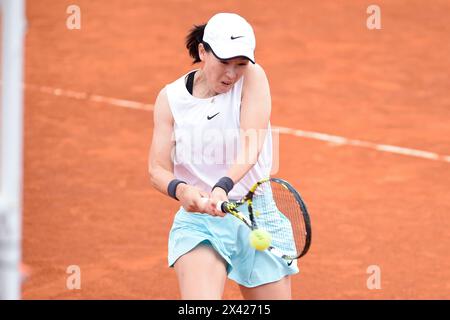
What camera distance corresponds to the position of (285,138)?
11.3 meters

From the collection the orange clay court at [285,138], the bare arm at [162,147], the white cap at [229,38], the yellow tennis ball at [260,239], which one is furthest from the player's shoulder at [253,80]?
the orange clay court at [285,138]

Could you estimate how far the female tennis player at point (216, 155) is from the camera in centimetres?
536

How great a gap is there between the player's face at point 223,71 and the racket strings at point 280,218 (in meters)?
0.59

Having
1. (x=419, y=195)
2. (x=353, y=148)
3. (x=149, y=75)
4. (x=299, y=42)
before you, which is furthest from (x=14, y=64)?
(x=299, y=42)

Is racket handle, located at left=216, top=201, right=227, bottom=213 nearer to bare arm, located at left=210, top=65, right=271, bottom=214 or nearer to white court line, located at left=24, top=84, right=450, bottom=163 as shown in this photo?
bare arm, located at left=210, top=65, right=271, bottom=214

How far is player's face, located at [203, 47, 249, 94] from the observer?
17.6 feet

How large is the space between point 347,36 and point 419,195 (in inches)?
216

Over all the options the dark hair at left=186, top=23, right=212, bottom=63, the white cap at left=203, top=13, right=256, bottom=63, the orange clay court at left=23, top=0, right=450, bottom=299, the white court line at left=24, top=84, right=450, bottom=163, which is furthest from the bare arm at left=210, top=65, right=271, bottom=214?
the white court line at left=24, top=84, right=450, bottom=163

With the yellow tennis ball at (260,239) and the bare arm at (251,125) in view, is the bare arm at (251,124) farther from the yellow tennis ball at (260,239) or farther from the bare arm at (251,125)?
the yellow tennis ball at (260,239)

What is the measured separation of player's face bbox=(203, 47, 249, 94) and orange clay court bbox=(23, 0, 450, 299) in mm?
2835

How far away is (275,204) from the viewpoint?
5.68m

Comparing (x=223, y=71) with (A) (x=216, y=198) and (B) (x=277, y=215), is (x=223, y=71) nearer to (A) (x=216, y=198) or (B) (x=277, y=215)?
(A) (x=216, y=198)

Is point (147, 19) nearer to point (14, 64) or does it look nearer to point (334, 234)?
point (334, 234)

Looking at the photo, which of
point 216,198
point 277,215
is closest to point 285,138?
point 277,215
